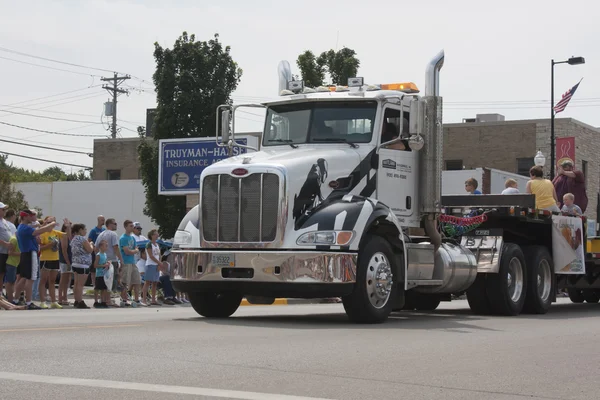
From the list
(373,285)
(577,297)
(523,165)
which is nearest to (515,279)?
(373,285)

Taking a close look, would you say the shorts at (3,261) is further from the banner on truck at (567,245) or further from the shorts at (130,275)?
the banner on truck at (567,245)

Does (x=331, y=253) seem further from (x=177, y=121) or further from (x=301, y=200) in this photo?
(x=177, y=121)

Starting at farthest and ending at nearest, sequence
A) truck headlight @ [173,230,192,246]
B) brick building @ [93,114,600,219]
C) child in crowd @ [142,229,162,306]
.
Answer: brick building @ [93,114,600,219] < child in crowd @ [142,229,162,306] < truck headlight @ [173,230,192,246]

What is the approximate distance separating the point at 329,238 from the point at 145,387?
5.91 metres

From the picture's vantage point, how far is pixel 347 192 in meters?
14.1

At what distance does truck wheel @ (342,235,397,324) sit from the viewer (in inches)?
524

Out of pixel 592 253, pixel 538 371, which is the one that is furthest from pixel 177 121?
pixel 538 371

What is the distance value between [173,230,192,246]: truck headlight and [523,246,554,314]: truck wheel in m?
6.30

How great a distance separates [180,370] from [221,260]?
510cm

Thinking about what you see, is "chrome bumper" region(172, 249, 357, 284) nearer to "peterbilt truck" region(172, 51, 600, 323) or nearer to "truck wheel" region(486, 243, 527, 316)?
"peterbilt truck" region(172, 51, 600, 323)

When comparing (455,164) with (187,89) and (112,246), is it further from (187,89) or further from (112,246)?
(112,246)

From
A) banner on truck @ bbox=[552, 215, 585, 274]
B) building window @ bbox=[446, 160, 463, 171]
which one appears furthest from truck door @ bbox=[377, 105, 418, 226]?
building window @ bbox=[446, 160, 463, 171]

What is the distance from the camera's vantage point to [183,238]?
548 inches

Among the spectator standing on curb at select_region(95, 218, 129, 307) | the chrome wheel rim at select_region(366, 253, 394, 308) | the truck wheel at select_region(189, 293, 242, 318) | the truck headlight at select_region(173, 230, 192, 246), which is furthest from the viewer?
the spectator standing on curb at select_region(95, 218, 129, 307)
